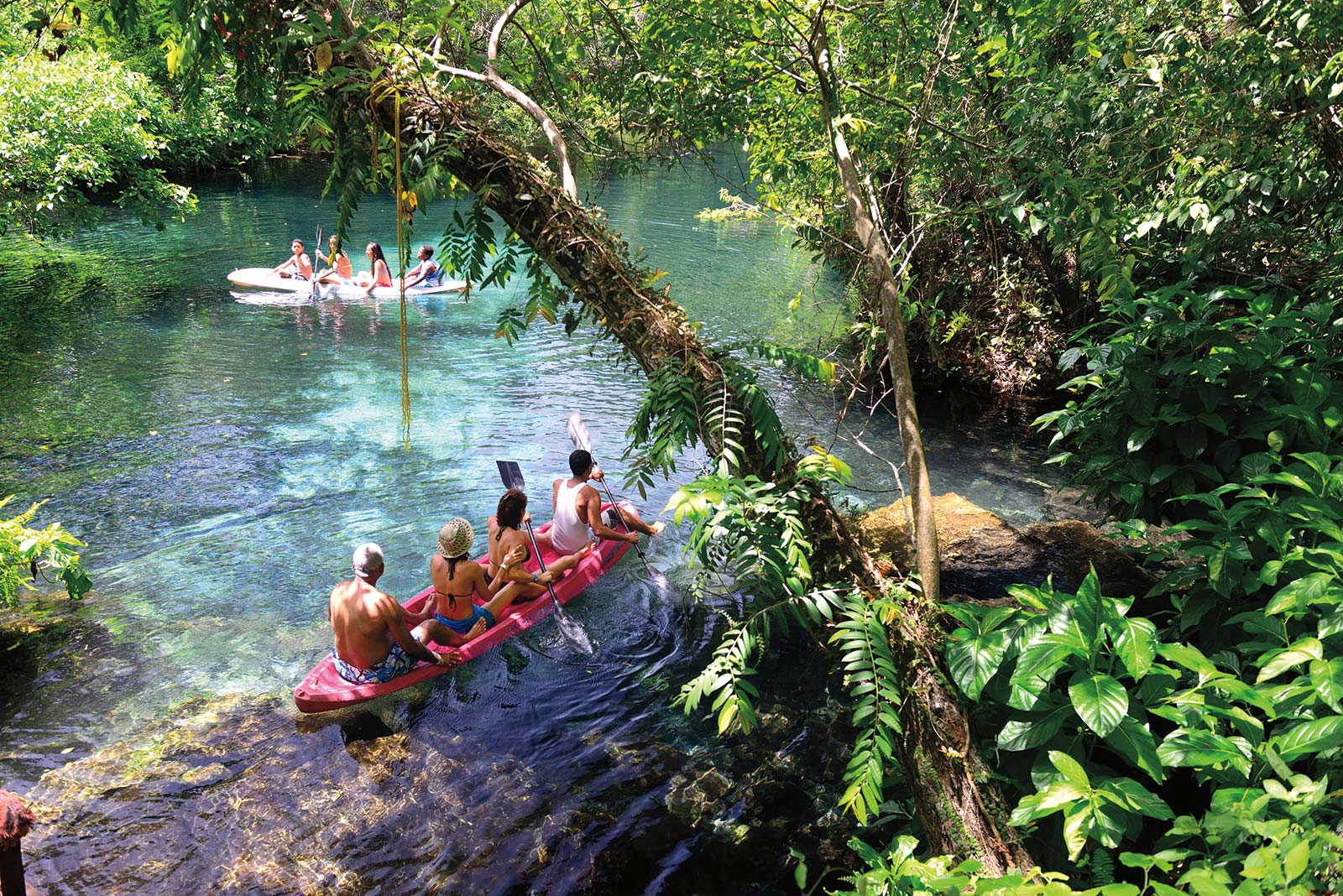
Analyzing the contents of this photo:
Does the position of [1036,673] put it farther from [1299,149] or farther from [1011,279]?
[1011,279]

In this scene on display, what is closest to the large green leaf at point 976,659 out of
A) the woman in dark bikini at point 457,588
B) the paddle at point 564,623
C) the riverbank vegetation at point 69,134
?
the paddle at point 564,623

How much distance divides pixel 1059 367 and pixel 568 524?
14.1 feet

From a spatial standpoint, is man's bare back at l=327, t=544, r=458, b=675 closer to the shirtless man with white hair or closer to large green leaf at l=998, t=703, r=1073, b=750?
the shirtless man with white hair

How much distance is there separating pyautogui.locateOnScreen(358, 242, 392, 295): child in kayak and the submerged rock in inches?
472

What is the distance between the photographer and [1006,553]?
307 inches

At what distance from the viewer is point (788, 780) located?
18.1ft

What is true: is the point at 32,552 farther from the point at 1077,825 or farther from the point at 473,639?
the point at 1077,825

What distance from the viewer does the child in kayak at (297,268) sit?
1646cm

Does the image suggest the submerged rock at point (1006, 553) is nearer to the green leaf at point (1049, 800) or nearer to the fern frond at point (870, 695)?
the fern frond at point (870, 695)

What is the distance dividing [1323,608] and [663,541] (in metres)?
6.00

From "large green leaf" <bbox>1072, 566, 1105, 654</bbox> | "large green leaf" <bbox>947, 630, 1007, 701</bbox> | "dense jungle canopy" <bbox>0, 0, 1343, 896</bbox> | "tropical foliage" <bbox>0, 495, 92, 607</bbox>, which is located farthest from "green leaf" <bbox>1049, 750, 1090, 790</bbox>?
"tropical foliage" <bbox>0, 495, 92, 607</bbox>

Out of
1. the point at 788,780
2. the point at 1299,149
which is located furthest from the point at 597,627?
the point at 1299,149

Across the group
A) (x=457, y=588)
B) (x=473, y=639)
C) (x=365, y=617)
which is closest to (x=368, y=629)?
(x=365, y=617)

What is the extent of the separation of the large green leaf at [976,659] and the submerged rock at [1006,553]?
→ 10.3 feet
